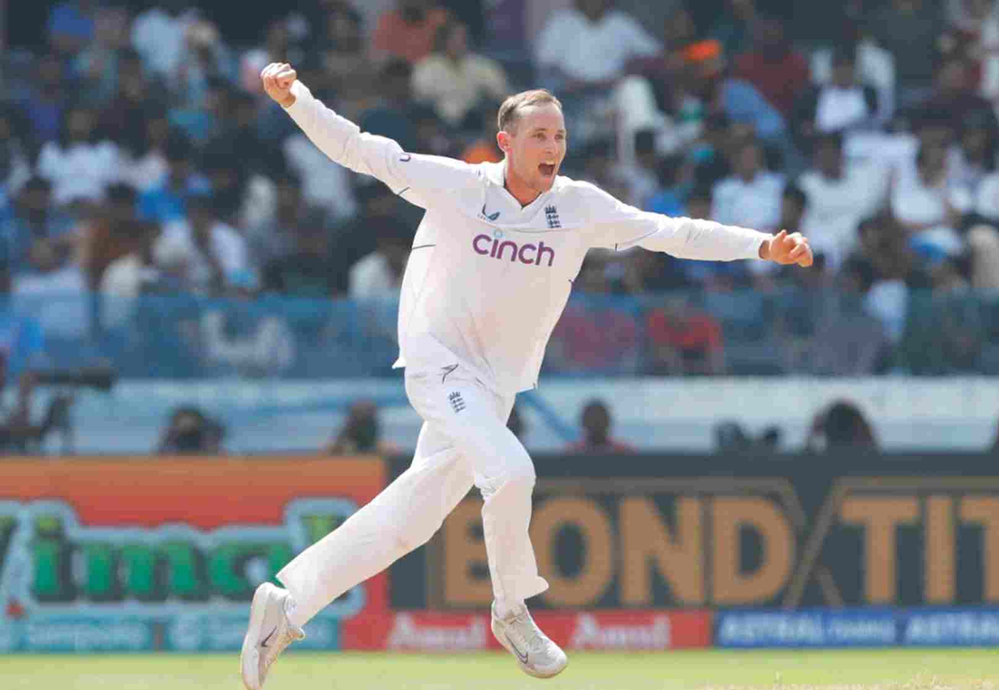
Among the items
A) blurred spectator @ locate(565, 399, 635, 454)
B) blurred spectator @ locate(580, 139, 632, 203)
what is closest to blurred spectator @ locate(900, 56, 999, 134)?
blurred spectator @ locate(580, 139, 632, 203)

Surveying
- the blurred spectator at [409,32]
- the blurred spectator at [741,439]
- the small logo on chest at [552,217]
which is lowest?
the blurred spectator at [741,439]

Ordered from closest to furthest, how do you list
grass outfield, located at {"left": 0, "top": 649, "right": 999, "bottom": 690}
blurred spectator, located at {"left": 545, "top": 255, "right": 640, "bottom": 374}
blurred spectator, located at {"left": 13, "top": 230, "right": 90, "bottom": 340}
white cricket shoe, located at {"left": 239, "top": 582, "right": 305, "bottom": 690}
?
white cricket shoe, located at {"left": 239, "top": 582, "right": 305, "bottom": 690} < grass outfield, located at {"left": 0, "top": 649, "right": 999, "bottom": 690} < blurred spectator, located at {"left": 13, "top": 230, "right": 90, "bottom": 340} < blurred spectator, located at {"left": 545, "top": 255, "right": 640, "bottom": 374}

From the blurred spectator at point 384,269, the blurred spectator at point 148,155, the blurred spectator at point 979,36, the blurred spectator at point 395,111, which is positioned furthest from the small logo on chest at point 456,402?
the blurred spectator at point 979,36

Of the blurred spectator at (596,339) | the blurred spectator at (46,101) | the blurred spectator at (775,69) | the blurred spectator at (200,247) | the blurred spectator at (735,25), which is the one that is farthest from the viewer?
the blurred spectator at (735,25)

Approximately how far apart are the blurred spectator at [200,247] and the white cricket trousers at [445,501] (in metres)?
6.24

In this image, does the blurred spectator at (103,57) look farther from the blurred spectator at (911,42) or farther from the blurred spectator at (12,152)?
the blurred spectator at (911,42)

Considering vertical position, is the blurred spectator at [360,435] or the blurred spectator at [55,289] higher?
the blurred spectator at [55,289]

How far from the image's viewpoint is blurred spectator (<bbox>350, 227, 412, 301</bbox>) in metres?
14.8

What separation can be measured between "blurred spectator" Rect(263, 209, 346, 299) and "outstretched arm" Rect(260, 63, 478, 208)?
5.64 meters

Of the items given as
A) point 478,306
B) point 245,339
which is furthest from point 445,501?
point 245,339

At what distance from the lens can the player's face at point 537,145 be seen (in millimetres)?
8688

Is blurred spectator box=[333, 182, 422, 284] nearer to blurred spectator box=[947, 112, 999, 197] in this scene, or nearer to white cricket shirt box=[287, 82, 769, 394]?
blurred spectator box=[947, 112, 999, 197]

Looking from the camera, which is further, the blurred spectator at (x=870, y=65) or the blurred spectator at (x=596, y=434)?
the blurred spectator at (x=870, y=65)

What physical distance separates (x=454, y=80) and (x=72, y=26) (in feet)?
11.9
